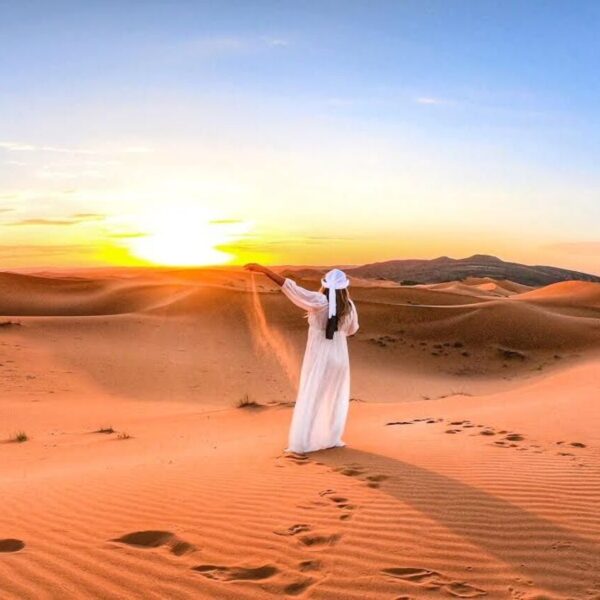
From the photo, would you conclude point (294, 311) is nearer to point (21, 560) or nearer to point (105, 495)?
point (105, 495)

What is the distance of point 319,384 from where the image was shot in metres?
7.82

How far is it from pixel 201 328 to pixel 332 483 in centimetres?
2093

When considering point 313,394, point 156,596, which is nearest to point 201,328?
point 313,394

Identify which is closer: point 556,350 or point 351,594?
point 351,594

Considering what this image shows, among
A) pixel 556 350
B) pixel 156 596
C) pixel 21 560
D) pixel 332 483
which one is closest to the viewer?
pixel 156 596

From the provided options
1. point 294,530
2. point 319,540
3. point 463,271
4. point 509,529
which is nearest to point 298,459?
point 294,530

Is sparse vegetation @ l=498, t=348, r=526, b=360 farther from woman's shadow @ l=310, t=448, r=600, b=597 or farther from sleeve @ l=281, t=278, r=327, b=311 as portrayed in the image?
woman's shadow @ l=310, t=448, r=600, b=597

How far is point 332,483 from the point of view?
6.16 meters

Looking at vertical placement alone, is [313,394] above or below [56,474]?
above

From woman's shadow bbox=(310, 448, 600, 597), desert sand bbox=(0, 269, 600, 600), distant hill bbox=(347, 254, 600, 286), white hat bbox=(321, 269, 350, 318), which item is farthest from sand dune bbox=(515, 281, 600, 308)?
distant hill bbox=(347, 254, 600, 286)

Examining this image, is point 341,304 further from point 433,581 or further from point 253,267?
point 433,581

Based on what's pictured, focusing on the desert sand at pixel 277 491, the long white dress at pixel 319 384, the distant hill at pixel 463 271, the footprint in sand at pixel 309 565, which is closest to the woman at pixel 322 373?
the long white dress at pixel 319 384

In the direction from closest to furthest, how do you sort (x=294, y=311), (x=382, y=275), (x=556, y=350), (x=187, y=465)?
(x=187, y=465)
(x=556, y=350)
(x=294, y=311)
(x=382, y=275)

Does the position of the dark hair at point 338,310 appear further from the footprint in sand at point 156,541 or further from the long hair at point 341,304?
the footprint in sand at point 156,541
